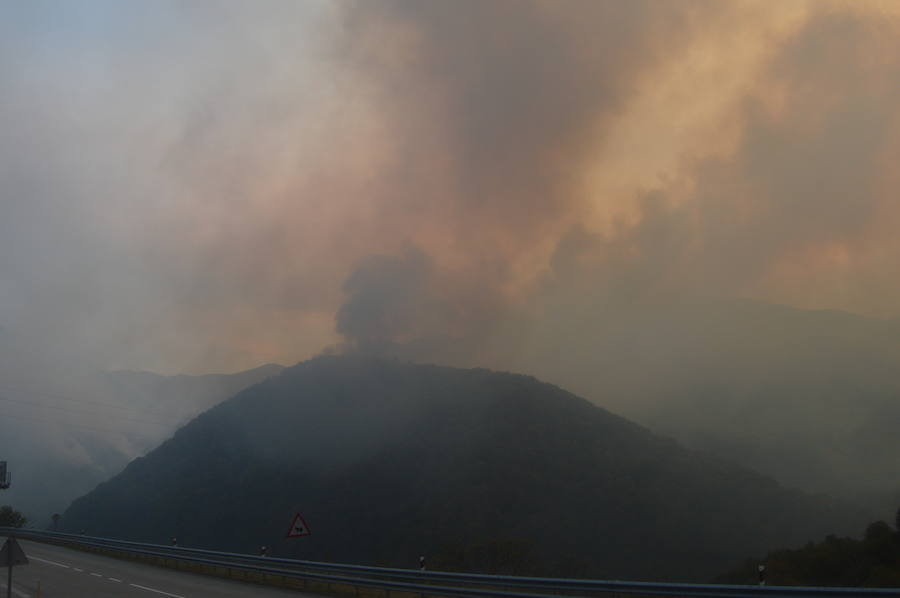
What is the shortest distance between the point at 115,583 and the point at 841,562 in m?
36.7

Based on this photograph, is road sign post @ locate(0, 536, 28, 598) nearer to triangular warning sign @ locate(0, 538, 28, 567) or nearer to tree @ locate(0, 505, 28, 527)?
triangular warning sign @ locate(0, 538, 28, 567)

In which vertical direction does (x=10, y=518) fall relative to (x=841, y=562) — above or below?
below

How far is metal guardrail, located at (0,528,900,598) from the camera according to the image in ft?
40.9

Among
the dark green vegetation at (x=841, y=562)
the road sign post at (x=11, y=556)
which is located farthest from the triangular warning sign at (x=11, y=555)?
the dark green vegetation at (x=841, y=562)

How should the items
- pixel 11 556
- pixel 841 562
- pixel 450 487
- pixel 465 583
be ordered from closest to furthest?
Result: pixel 11 556
pixel 465 583
pixel 841 562
pixel 450 487

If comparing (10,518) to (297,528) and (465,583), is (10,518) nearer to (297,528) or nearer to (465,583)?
(297,528)

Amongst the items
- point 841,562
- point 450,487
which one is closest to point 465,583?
point 841,562

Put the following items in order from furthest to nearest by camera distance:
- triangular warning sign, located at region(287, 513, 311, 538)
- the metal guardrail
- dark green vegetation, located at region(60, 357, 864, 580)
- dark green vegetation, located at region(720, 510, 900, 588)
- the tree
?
dark green vegetation, located at region(60, 357, 864, 580) < the tree < dark green vegetation, located at region(720, 510, 900, 588) < triangular warning sign, located at region(287, 513, 311, 538) < the metal guardrail

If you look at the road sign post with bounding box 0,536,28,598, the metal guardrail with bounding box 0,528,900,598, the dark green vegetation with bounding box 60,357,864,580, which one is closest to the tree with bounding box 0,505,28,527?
the dark green vegetation with bounding box 60,357,864,580

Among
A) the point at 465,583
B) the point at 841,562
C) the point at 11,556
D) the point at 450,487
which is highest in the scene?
the point at 11,556

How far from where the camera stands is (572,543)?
338 ft

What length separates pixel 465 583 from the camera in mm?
20281

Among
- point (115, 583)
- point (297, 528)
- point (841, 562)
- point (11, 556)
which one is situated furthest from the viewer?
point (841, 562)

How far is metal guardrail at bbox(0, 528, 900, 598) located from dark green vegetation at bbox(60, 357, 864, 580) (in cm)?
4452
